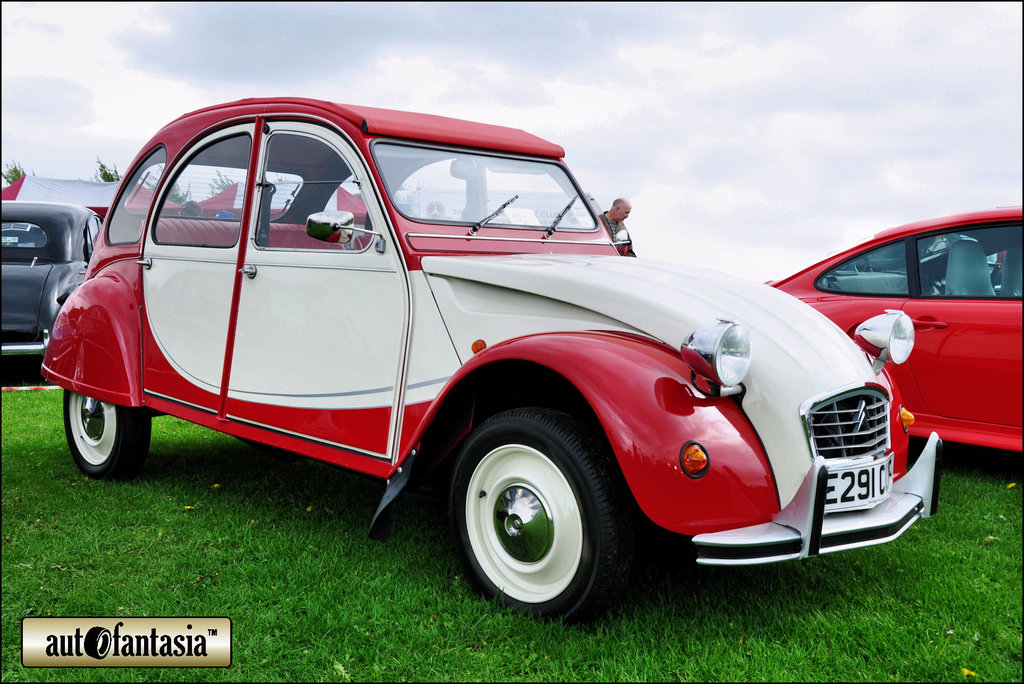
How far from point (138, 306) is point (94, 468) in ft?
3.62

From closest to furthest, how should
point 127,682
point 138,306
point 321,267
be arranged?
point 127,682 → point 321,267 → point 138,306

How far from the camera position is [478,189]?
13.6 feet

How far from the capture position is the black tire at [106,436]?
4.98 m

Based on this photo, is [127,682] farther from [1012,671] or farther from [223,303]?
[1012,671]

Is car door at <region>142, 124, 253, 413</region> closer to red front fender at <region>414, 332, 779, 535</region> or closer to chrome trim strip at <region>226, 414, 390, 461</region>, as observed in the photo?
chrome trim strip at <region>226, 414, 390, 461</region>

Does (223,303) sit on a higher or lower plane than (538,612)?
higher

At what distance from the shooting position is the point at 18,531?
4.16 meters

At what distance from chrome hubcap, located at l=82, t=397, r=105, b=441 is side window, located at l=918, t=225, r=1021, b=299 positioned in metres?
5.24

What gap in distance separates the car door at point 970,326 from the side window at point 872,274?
141 mm

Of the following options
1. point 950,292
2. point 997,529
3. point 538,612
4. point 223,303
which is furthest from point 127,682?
point 950,292

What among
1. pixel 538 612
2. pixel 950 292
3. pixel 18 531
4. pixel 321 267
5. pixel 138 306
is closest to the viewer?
pixel 538 612

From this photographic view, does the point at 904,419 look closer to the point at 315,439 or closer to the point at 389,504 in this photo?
the point at 389,504

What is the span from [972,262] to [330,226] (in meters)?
4.03

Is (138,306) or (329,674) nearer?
(329,674)
